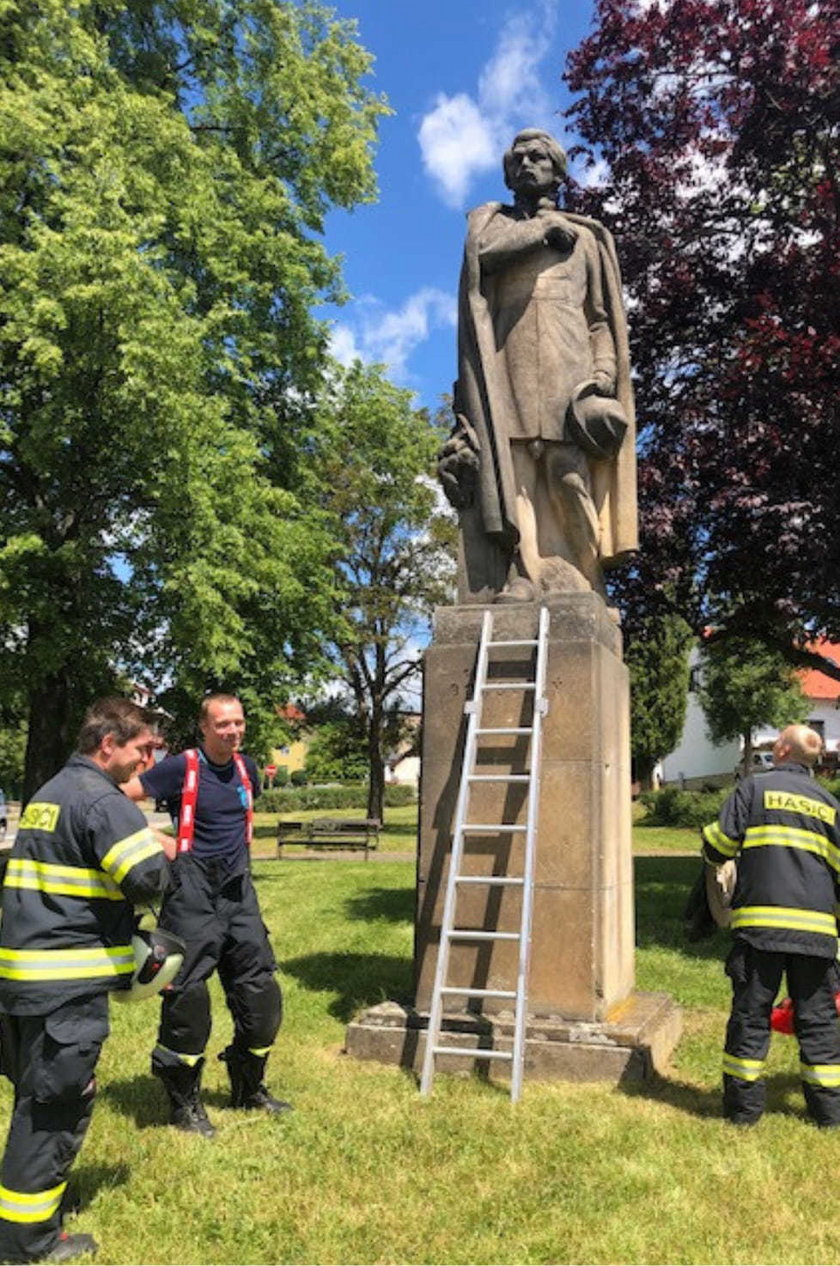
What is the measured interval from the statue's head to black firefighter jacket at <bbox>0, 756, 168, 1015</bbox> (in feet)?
17.6

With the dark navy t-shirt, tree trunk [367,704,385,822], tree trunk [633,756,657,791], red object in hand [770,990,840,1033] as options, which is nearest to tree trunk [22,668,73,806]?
the dark navy t-shirt

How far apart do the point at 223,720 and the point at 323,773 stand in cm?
5631

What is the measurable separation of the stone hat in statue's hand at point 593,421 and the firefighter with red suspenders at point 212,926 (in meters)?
3.05

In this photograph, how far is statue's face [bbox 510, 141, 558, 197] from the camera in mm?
7145

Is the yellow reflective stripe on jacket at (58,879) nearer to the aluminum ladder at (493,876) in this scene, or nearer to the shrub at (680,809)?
the aluminum ladder at (493,876)

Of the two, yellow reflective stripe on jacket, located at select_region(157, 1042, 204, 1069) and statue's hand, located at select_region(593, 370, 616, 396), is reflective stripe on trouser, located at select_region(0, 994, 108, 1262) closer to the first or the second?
yellow reflective stripe on jacket, located at select_region(157, 1042, 204, 1069)

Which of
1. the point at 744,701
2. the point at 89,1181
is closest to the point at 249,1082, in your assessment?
the point at 89,1181

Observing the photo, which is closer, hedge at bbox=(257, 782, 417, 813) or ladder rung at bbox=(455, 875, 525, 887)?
ladder rung at bbox=(455, 875, 525, 887)

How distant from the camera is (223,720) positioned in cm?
515

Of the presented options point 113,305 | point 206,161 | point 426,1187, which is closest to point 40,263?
point 113,305

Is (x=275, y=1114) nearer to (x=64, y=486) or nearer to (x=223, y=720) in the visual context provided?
(x=223, y=720)

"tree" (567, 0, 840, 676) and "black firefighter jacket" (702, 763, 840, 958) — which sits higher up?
"tree" (567, 0, 840, 676)

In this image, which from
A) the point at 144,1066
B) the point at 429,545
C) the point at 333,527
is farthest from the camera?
the point at 429,545

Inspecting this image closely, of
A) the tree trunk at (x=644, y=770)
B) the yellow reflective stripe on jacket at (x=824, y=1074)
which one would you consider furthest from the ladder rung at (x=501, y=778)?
the tree trunk at (x=644, y=770)
